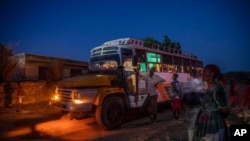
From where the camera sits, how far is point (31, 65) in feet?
68.3

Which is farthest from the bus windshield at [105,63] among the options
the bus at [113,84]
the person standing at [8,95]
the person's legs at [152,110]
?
the person standing at [8,95]

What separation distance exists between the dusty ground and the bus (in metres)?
0.76

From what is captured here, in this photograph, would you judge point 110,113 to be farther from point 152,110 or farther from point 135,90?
point 152,110

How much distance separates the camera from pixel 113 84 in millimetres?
9383

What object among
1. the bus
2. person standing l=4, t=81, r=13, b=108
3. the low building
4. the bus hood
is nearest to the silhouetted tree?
person standing l=4, t=81, r=13, b=108

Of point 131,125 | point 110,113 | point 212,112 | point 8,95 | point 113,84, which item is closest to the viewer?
point 212,112

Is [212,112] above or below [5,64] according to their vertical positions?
below

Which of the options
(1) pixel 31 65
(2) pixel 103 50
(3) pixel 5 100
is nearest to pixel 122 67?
(2) pixel 103 50

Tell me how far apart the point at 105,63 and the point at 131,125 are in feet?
9.28

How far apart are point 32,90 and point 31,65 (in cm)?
575

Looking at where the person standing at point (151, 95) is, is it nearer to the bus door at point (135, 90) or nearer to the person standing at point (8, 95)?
the bus door at point (135, 90)

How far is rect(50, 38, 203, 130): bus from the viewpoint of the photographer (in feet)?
28.6

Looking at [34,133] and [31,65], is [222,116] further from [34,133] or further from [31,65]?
[31,65]

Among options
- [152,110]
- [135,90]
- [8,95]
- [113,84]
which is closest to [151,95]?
[152,110]
